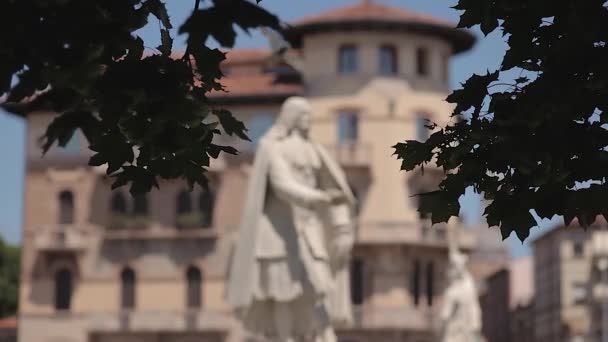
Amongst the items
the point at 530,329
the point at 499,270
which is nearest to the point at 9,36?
the point at 499,270

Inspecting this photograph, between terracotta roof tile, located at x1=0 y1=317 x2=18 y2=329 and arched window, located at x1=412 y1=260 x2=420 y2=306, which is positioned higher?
arched window, located at x1=412 y1=260 x2=420 y2=306

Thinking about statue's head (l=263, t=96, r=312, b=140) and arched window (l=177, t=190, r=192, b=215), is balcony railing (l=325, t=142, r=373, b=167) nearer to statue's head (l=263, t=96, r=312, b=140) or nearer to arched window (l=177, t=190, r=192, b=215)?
arched window (l=177, t=190, r=192, b=215)

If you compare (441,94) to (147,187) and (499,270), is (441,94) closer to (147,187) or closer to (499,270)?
(499,270)

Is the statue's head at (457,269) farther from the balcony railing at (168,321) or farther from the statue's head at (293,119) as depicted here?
the balcony railing at (168,321)

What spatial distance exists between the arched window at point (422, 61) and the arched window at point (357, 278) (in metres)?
8.06

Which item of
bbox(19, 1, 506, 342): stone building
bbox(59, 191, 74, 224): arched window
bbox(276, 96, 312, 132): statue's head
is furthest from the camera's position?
bbox(59, 191, 74, 224): arched window

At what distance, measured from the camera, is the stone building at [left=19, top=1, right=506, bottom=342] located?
70875 millimetres

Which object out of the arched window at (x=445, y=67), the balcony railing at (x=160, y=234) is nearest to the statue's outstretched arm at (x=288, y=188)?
the balcony railing at (x=160, y=234)

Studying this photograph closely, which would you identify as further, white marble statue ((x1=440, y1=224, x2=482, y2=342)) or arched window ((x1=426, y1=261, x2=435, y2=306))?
arched window ((x1=426, y1=261, x2=435, y2=306))

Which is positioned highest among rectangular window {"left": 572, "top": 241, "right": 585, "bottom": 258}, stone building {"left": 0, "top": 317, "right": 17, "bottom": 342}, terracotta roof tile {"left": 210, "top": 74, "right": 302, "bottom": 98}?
terracotta roof tile {"left": 210, "top": 74, "right": 302, "bottom": 98}

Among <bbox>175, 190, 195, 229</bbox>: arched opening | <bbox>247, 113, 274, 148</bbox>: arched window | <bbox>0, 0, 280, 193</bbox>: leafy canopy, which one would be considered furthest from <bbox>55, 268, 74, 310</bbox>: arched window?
<bbox>0, 0, 280, 193</bbox>: leafy canopy

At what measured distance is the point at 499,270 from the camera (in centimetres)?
10375

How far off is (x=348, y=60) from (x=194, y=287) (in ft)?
36.5

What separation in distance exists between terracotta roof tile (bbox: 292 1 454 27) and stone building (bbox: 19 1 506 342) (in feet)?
0.37
